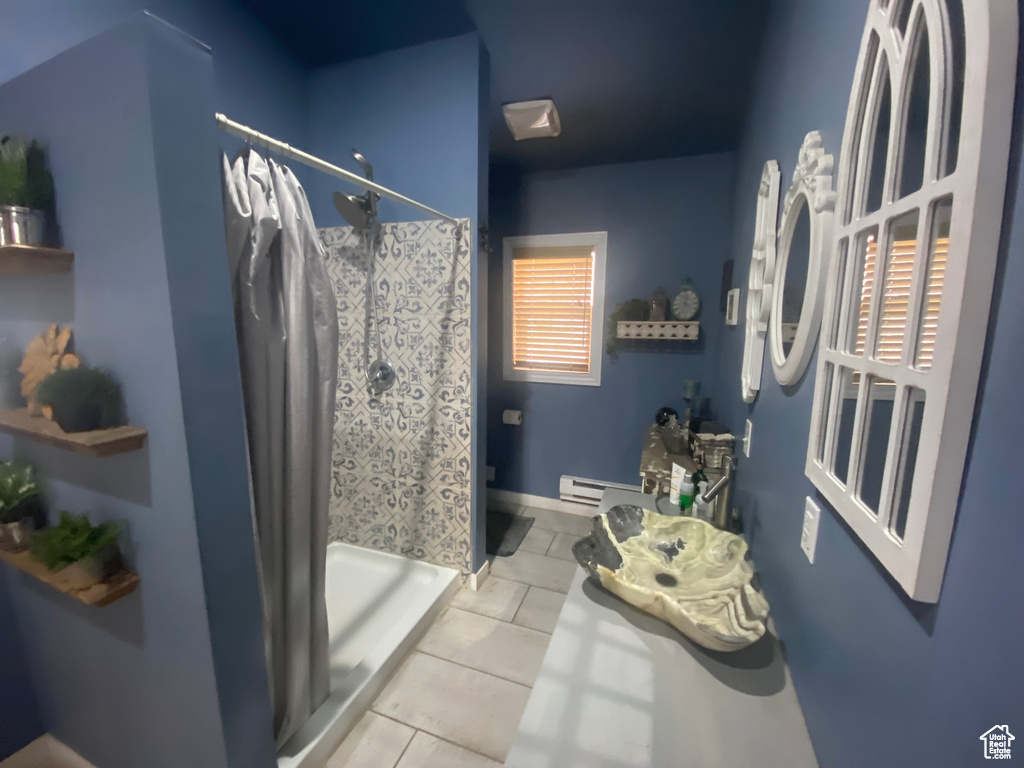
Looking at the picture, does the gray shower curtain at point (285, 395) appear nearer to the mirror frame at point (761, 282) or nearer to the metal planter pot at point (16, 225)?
the metal planter pot at point (16, 225)

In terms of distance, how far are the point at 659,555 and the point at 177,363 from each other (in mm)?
1351

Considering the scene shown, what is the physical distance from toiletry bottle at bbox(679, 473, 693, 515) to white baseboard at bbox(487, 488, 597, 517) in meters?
1.46

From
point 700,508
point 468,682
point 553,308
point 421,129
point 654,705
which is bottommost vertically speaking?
point 468,682

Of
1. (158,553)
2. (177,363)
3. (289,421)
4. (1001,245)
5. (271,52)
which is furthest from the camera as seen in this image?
(271,52)

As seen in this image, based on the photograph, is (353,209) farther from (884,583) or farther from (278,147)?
(884,583)

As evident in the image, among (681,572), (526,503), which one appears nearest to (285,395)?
(681,572)

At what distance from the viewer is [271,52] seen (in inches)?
70.7

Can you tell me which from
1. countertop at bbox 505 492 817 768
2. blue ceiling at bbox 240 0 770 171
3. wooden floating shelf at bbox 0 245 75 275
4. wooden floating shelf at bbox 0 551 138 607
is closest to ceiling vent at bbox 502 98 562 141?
blue ceiling at bbox 240 0 770 171

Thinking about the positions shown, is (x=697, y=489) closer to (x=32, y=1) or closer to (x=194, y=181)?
(x=194, y=181)

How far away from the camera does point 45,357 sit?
3.02 ft

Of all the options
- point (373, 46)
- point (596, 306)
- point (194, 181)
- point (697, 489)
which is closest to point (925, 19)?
point (194, 181)

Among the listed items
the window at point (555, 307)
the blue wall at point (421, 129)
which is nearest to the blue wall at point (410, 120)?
the blue wall at point (421, 129)

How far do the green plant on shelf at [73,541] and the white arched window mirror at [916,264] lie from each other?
1469 mm

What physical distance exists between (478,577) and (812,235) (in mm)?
2017
